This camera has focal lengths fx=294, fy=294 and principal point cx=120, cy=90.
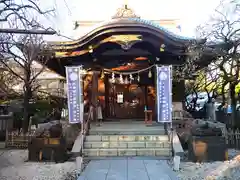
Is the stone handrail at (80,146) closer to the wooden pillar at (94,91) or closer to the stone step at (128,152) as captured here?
the stone step at (128,152)

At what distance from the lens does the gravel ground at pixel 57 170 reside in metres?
8.85

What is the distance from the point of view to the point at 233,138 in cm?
1300

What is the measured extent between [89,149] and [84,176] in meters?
2.91

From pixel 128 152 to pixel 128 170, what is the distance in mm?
2222

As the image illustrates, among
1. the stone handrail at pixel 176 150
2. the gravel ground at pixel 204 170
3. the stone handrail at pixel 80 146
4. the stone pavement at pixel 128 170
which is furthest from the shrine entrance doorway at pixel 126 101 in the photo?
the gravel ground at pixel 204 170

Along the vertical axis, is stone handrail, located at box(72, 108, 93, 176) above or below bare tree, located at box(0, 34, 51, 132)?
below

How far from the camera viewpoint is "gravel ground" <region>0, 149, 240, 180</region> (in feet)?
29.0

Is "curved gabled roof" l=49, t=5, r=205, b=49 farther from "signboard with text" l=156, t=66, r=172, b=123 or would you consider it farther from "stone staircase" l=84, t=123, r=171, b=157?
"stone staircase" l=84, t=123, r=171, b=157

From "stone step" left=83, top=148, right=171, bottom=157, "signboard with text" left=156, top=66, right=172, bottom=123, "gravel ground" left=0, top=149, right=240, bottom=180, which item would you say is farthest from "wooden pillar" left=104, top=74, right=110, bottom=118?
"gravel ground" left=0, top=149, right=240, bottom=180

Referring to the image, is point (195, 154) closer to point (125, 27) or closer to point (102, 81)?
point (125, 27)

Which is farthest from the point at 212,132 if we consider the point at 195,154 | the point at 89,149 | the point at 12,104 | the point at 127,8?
the point at 12,104

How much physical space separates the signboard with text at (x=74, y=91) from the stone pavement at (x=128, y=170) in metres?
1.99

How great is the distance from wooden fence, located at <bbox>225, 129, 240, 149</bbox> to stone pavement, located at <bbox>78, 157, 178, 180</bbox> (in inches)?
156

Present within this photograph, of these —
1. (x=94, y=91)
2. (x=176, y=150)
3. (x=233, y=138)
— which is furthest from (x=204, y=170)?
(x=94, y=91)
